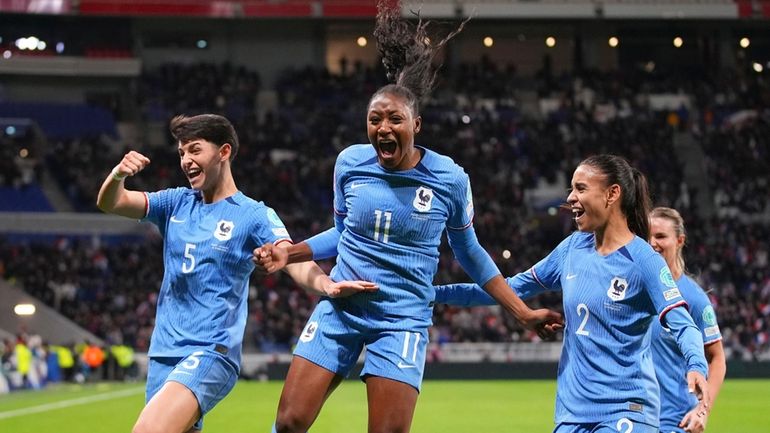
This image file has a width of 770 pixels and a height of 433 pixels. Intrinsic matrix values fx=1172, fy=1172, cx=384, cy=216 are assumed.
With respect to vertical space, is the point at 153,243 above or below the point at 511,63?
below

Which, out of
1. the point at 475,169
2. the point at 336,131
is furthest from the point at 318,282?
the point at 336,131

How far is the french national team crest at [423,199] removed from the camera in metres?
6.20

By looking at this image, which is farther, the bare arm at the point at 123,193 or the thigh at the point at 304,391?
A: the bare arm at the point at 123,193

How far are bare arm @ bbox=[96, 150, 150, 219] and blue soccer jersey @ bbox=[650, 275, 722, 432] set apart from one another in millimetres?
3054

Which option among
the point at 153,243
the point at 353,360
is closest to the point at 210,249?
the point at 353,360

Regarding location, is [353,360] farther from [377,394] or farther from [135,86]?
[135,86]

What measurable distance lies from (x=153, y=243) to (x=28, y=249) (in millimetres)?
3729

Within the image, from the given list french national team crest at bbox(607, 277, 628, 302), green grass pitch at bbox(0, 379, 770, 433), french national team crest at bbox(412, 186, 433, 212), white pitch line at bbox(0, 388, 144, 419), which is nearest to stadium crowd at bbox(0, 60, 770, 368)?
green grass pitch at bbox(0, 379, 770, 433)

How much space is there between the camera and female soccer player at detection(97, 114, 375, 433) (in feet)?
20.8

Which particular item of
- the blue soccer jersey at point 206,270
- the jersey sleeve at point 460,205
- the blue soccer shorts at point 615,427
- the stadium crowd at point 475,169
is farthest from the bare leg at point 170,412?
the stadium crowd at point 475,169

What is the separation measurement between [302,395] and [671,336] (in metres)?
2.01

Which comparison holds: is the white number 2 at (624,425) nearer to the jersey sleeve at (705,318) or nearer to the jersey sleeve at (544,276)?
the jersey sleeve at (705,318)

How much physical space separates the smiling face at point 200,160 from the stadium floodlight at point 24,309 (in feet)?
91.4

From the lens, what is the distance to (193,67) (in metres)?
44.5
